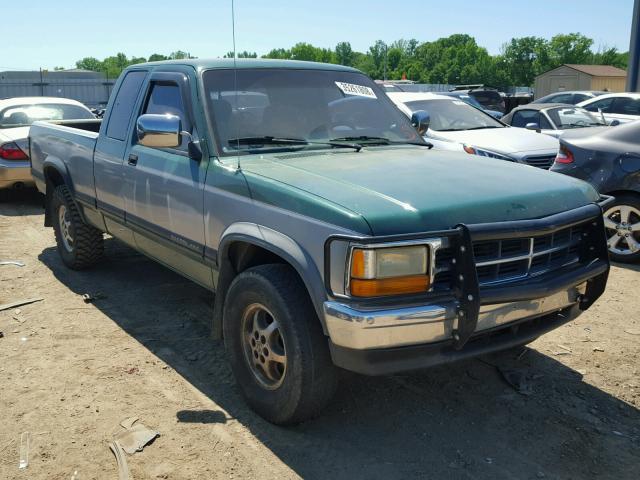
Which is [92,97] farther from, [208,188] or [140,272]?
[208,188]

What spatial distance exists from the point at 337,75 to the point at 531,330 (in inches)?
95.3

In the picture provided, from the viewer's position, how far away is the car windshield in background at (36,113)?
10.5 m

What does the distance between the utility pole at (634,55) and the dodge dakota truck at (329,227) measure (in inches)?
678

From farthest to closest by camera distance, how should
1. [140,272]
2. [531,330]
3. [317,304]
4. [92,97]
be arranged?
[92,97] → [140,272] → [531,330] → [317,304]

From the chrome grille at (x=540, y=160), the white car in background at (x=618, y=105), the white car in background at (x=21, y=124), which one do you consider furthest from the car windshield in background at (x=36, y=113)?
the white car in background at (x=618, y=105)

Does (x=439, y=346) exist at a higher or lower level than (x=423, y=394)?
higher

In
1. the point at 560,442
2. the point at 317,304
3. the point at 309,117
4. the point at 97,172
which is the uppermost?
the point at 309,117

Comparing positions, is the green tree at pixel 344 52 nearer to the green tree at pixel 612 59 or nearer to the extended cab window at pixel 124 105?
the green tree at pixel 612 59

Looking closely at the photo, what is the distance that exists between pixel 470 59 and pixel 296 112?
122968mm

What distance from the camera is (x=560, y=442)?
342 centimetres

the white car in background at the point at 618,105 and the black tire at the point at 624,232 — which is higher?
the white car in background at the point at 618,105

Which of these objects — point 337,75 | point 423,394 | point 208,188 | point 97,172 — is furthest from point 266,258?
point 97,172

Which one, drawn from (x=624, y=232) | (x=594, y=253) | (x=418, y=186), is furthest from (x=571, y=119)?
(x=418, y=186)

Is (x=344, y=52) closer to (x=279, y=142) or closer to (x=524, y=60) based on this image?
(x=524, y=60)
